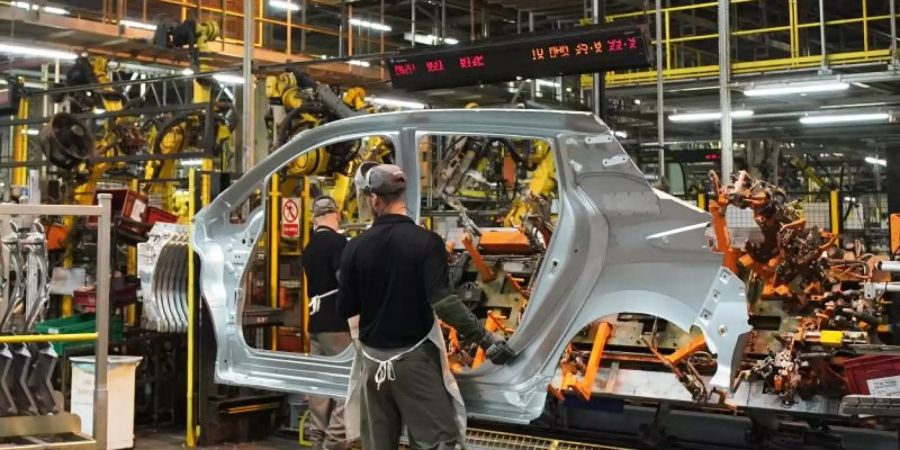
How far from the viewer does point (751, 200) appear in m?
5.18

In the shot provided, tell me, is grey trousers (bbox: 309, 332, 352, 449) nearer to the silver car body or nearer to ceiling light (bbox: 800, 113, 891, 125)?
the silver car body

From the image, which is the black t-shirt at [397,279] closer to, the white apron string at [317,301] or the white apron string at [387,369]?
the white apron string at [387,369]

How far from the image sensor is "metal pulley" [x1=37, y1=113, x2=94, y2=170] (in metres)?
8.90

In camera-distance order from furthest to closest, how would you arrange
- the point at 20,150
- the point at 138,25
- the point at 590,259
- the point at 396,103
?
1. the point at 396,103
2. the point at 20,150
3. the point at 138,25
4. the point at 590,259

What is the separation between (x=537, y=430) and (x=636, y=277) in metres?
3.14

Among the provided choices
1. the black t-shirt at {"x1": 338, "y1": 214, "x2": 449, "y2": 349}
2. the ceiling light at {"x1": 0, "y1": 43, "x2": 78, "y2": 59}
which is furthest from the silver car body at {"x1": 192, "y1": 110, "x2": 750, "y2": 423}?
the ceiling light at {"x1": 0, "y1": 43, "x2": 78, "y2": 59}

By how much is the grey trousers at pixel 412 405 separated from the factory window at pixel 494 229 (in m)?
0.70

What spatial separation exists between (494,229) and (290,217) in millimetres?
1743

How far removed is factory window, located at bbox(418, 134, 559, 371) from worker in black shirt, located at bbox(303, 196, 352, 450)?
2.38 ft

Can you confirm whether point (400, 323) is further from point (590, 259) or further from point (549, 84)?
point (549, 84)

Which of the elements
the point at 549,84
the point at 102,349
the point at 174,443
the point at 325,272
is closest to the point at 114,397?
the point at 174,443

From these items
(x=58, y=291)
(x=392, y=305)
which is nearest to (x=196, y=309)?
(x=58, y=291)

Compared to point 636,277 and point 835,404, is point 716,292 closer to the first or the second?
point 636,277

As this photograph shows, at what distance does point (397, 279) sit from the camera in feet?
13.0
